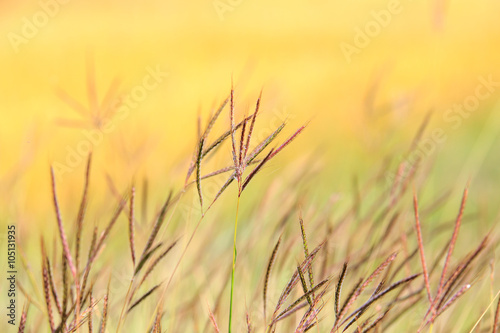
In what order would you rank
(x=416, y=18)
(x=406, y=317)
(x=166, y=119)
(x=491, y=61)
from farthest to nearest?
1. (x=416, y=18)
2. (x=491, y=61)
3. (x=166, y=119)
4. (x=406, y=317)

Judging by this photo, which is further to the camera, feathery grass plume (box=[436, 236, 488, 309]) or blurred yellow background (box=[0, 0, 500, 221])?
blurred yellow background (box=[0, 0, 500, 221])

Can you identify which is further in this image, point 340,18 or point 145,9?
Answer: point 145,9

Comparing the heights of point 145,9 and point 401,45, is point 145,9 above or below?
above

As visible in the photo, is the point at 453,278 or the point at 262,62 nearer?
the point at 453,278

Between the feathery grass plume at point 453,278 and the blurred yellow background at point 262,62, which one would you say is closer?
the feathery grass plume at point 453,278

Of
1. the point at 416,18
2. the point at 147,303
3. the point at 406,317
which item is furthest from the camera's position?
the point at 416,18

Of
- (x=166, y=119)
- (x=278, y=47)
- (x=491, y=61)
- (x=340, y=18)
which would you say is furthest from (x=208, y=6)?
(x=491, y=61)

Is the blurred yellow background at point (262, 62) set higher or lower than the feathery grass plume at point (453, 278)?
higher

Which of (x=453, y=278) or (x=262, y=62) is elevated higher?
(x=262, y=62)

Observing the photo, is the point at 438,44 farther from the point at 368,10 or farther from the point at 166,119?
the point at 368,10

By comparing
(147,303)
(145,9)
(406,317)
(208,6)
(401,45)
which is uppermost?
(145,9)

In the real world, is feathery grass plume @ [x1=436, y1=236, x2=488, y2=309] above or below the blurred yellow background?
below
